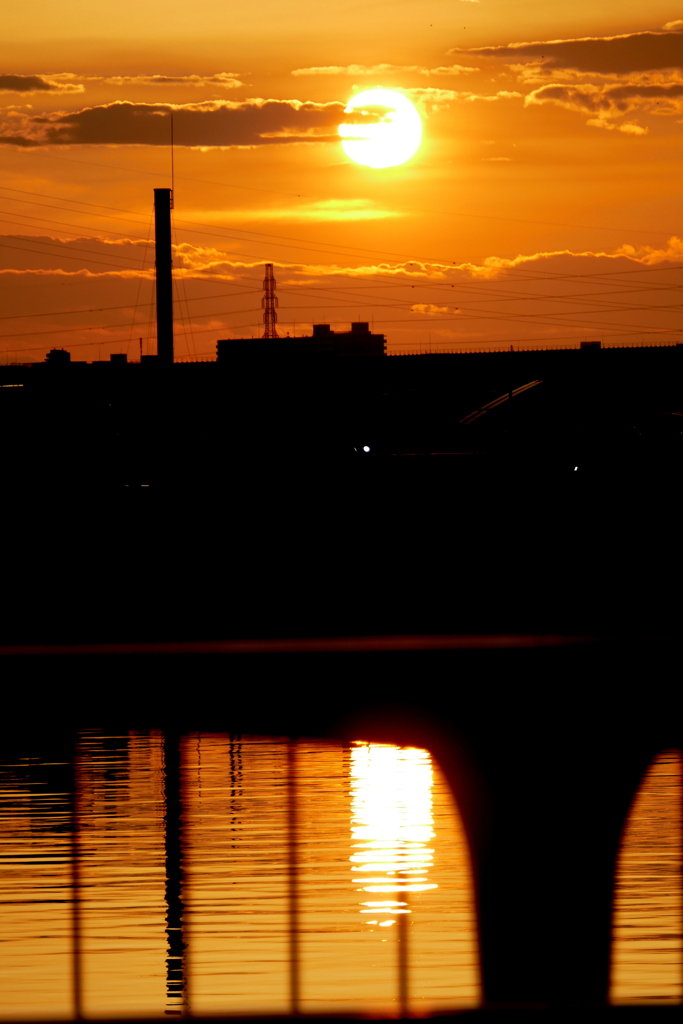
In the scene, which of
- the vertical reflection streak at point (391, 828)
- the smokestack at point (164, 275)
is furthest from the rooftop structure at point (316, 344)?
the vertical reflection streak at point (391, 828)

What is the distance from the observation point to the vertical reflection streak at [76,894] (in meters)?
3.77

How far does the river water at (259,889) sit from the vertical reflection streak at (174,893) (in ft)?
0.05

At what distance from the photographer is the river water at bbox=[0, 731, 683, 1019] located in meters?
7.08

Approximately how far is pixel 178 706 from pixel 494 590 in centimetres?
507

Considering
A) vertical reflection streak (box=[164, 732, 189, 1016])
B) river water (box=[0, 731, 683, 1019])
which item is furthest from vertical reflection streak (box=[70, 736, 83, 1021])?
vertical reflection streak (box=[164, 732, 189, 1016])

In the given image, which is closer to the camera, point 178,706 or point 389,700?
point 389,700

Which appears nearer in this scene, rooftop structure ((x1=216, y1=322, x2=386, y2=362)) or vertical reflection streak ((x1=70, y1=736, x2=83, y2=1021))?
vertical reflection streak ((x1=70, y1=736, x2=83, y2=1021))

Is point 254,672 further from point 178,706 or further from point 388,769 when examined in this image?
point 388,769

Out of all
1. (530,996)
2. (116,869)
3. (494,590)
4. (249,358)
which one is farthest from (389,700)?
(249,358)

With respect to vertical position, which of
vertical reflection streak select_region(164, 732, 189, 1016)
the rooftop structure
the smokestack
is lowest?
vertical reflection streak select_region(164, 732, 189, 1016)

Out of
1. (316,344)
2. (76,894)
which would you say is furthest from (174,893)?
(316,344)

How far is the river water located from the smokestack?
25.8m

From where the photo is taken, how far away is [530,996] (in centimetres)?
715

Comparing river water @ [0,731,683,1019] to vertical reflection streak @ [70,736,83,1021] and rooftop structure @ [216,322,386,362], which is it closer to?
vertical reflection streak @ [70,736,83,1021]
